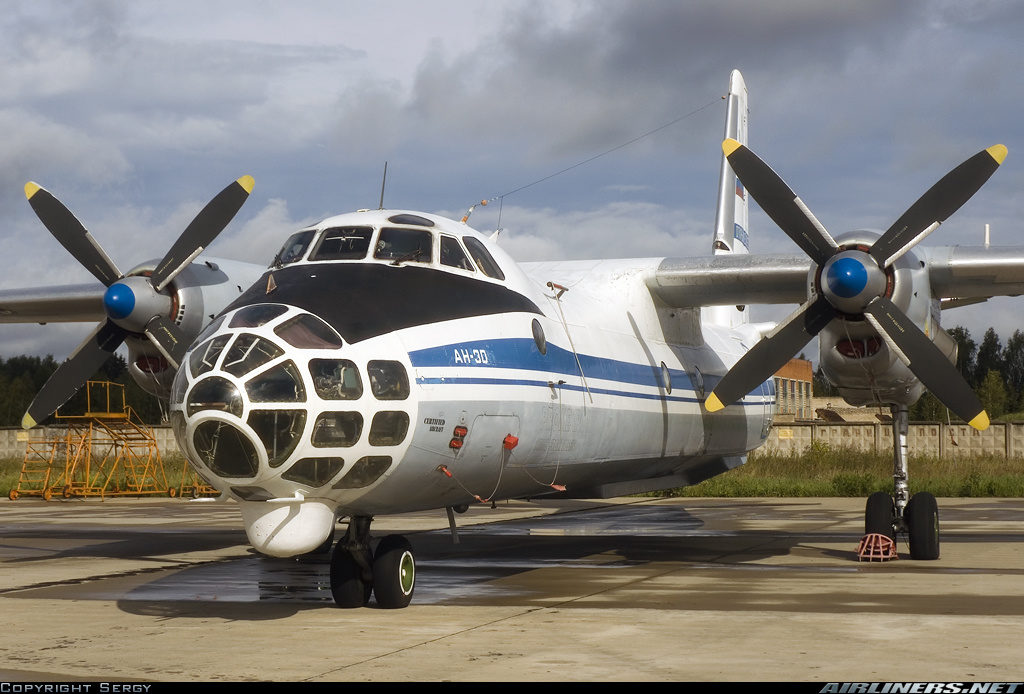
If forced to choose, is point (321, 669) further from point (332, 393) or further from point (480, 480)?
point (480, 480)

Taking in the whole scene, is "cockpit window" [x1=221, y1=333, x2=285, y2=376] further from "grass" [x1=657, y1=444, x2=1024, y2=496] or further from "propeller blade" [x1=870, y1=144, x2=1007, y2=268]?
"grass" [x1=657, y1=444, x2=1024, y2=496]

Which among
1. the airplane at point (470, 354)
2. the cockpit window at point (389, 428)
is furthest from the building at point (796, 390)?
the cockpit window at point (389, 428)

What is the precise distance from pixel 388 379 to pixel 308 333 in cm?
74

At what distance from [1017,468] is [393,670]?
1320 inches

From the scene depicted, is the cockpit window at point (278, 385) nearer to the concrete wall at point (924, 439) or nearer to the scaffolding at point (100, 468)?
the scaffolding at point (100, 468)

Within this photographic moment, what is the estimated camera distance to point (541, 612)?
948 centimetres

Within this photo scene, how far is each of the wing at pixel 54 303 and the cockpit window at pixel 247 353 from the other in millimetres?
9745

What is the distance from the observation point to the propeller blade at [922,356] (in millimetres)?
12648

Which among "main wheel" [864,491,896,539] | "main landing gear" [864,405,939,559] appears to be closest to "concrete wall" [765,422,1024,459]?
"main landing gear" [864,405,939,559]

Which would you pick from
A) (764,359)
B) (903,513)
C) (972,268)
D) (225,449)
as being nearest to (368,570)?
(225,449)

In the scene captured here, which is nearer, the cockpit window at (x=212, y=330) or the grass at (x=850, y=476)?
the cockpit window at (x=212, y=330)

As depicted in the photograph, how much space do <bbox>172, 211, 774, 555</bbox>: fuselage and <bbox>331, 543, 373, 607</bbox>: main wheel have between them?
672 millimetres

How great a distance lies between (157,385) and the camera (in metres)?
15.5

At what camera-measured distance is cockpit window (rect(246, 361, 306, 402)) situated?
26.3ft
